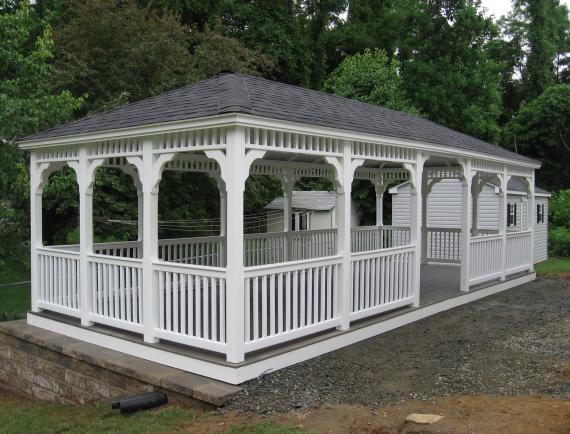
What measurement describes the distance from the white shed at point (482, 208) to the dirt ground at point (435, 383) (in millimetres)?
9197

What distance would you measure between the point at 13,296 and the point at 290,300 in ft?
29.5

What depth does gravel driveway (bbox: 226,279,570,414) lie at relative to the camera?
5359mm

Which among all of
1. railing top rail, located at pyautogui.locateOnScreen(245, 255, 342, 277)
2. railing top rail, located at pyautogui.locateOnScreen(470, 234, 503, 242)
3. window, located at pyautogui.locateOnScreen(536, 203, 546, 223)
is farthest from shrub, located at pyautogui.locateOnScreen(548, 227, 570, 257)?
railing top rail, located at pyautogui.locateOnScreen(245, 255, 342, 277)

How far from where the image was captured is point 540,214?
61.2ft

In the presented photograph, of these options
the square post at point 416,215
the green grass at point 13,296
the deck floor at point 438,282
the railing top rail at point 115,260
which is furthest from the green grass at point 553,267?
the green grass at point 13,296

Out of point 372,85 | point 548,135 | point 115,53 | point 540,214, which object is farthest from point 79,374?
point 548,135

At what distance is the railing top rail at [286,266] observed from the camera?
225 inches

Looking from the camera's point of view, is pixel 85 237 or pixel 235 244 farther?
pixel 85 237

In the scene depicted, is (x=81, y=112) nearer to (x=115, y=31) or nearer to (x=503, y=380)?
(x=115, y=31)

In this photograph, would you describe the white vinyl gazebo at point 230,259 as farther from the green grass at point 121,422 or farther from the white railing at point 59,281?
the green grass at point 121,422

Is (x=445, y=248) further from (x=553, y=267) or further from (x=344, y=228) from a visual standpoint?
(x=344, y=228)

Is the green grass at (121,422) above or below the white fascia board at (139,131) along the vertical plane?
below

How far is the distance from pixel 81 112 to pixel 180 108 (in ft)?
30.4

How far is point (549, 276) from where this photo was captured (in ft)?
45.5
